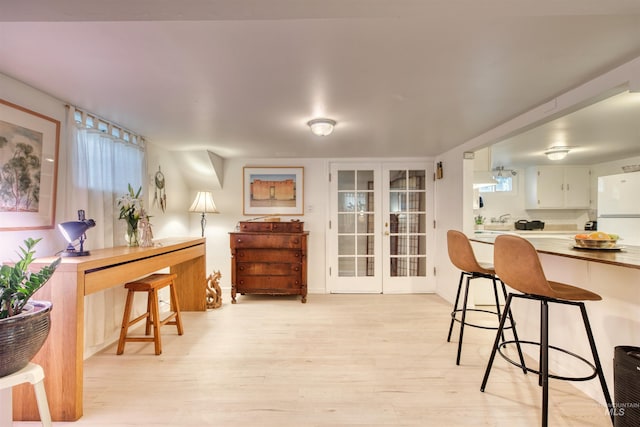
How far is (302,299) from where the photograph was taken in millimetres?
3684

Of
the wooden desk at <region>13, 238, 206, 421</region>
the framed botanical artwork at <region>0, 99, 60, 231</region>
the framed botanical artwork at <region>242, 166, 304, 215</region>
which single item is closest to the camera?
the wooden desk at <region>13, 238, 206, 421</region>

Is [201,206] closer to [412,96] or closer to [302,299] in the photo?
[302,299]

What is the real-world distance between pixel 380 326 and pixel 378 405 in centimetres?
122

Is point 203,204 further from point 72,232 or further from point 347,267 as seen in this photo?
point 347,267

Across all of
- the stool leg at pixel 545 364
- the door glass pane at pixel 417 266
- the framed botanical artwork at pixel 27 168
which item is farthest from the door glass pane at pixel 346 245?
the framed botanical artwork at pixel 27 168

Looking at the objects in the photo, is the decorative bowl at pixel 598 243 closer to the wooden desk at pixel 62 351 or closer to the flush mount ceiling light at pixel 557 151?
the flush mount ceiling light at pixel 557 151

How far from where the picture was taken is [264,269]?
3684 millimetres

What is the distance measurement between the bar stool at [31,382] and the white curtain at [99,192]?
3.22 ft

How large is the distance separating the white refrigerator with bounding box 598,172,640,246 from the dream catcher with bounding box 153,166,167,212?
5197 mm

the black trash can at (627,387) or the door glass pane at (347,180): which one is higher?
the door glass pane at (347,180)

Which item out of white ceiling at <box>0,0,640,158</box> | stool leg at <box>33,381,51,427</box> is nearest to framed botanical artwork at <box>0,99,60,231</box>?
white ceiling at <box>0,0,640,158</box>

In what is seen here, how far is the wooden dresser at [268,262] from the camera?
367cm

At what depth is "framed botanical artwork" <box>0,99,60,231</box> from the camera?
170 centimetres

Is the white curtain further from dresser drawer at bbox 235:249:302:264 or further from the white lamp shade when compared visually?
dresser drawer at bbox 235:249:302:264
